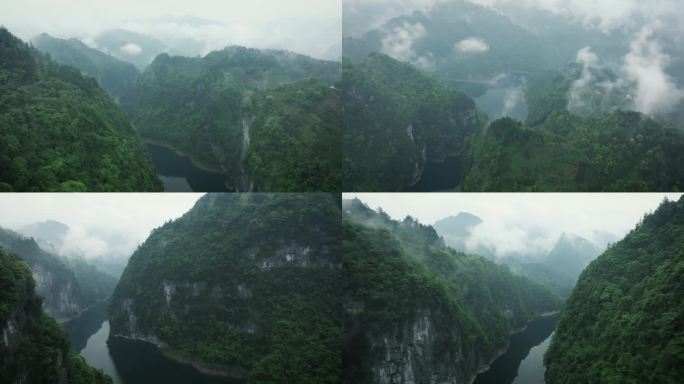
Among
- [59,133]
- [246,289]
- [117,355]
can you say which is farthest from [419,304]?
[59,133]

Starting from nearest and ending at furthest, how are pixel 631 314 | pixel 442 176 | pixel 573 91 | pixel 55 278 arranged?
pixel 442 176 → pixel 55 278 → pixel 573 91 → pixel 631 314

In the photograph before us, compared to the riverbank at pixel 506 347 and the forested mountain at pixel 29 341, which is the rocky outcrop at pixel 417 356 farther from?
the forested mountain at pixel 29 341

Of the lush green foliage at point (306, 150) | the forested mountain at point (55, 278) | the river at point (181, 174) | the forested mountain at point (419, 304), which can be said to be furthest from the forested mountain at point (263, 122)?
the forested mountain at point (55, 278)

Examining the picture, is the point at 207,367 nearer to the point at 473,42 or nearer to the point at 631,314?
the point at 473,42

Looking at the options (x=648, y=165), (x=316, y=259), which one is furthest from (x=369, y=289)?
(x=648, y=165)

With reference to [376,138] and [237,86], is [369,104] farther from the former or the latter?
[237,86]

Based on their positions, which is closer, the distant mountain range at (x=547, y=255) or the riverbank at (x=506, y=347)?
the distant mountain range at (x=547, y=255)
